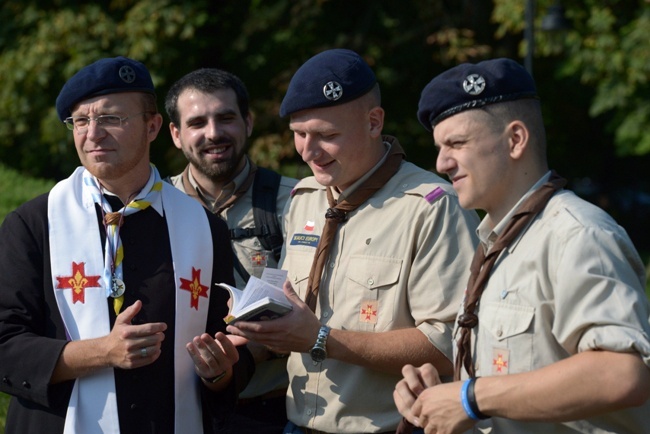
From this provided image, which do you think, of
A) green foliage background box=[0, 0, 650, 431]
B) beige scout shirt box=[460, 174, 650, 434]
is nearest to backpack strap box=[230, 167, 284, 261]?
beige scout shirt box=[460, 174, 650, 434]

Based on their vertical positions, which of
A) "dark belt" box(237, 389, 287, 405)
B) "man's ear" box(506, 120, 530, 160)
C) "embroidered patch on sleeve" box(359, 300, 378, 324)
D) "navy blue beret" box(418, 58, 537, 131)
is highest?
"navy blue beret" box(418, 58, 537, 131)

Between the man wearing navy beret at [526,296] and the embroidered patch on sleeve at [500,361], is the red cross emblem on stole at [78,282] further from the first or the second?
the embroidered patch on sleeve at [500,361]

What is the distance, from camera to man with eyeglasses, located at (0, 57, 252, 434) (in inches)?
142

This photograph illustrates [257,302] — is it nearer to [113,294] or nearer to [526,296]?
[113,294]

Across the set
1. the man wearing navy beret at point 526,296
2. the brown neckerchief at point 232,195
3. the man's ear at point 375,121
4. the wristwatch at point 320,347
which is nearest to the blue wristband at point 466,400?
the man wearing navy beret at point 526,296

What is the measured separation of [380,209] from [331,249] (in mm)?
254

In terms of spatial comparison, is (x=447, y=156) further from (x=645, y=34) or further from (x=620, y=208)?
(x=620, y=208)

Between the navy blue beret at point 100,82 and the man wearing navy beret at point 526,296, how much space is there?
1.20 m

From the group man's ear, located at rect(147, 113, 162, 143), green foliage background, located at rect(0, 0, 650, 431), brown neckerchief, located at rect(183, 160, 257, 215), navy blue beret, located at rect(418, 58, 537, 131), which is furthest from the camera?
green foliage background, located at rect(0, 0, 650, 431)

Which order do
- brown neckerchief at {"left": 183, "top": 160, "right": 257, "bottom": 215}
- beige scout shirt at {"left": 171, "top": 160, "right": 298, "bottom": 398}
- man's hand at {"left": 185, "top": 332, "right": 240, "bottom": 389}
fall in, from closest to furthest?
man's hand at {"left": 185, "top": 332, "right": 240, "bottom": 389}, beige scout shirt at {"left": 171, "top": 160, "right": 298, "bottom": 398}, brown neckerchief at {"left": 183, "top": 160, "right": 257, "bottom": 215}

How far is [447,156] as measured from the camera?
128 inches

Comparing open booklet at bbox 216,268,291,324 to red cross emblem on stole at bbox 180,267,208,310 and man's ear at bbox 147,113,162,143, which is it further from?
man's ear at bbox 147,113,162,143

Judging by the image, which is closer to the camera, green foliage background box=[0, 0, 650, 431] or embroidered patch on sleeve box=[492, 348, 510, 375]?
embroidered patch on sleeve box=[492, 348, 510, 375]

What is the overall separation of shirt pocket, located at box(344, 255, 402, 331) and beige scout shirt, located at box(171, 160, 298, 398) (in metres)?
0.82
